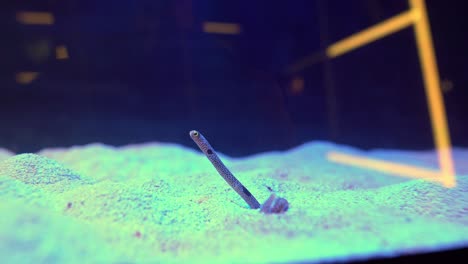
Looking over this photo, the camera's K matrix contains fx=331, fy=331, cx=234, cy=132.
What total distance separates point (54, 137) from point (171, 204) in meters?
2.77

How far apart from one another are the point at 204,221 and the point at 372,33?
15.1 feet

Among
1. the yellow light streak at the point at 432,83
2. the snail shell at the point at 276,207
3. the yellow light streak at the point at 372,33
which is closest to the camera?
the snail shell at the point at 276,207

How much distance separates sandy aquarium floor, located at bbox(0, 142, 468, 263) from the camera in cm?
121

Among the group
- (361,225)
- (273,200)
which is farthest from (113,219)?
(361,225)

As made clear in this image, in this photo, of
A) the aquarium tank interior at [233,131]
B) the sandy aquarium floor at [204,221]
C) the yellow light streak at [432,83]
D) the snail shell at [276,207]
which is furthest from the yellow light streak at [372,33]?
the snail shell at [276,207]

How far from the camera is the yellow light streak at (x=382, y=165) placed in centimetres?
361

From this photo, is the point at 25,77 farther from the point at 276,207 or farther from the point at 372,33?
Result: the point at 372,33

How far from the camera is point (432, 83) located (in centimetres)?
549

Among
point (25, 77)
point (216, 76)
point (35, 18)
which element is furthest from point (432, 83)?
point (25, 77)

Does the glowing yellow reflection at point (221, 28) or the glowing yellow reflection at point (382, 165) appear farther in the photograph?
the glowing yellow reflection at point (221, 28)

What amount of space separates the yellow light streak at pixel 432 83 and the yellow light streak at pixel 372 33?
0.15 m

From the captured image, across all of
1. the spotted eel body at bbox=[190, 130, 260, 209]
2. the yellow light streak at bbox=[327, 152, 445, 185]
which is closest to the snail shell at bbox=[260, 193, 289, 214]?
the spotted eel body at bbox=[190, 130, 260, 209]

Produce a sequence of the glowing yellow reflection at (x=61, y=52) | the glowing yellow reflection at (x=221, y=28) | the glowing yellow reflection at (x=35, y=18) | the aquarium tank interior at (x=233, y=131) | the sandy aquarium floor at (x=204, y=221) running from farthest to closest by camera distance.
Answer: the glowing yellow reflection at (x=221, y=28) < the glowing yellow reflection at (x=61, y=52) < the glowing yellow reflection at (x=35, y=18) < the aquarium tank interior at (x=233, y=131) < the sandy aquarium floor at (x=204, y=221)

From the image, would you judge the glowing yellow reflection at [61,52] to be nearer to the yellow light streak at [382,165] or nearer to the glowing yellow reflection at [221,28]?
the glowing yellow reflection at [221,28]
